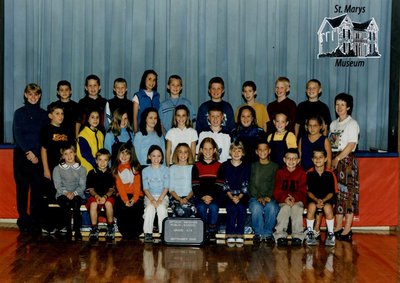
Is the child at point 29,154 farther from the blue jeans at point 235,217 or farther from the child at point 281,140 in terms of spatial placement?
the child at point 281,140

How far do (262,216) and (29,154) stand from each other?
8.13ft

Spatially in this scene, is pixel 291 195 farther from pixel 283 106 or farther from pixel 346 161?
pixel 283 106

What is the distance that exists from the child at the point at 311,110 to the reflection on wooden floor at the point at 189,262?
126 cm

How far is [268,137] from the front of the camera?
808cm

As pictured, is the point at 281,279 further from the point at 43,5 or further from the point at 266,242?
the point at 43,5

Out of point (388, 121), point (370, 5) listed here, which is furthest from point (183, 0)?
point (388, 121)

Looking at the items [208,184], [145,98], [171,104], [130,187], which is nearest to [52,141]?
[130,187]

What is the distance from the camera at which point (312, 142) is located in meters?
7.98

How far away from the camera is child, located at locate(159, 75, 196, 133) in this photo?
835 centimetres

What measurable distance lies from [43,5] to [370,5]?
3.79m

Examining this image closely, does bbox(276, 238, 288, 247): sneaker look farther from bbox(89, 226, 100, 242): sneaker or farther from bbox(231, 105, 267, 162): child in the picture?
bbox(89, 226, 100, 242): sneaker

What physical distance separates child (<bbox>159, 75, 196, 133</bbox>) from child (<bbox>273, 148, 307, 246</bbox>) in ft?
3.93

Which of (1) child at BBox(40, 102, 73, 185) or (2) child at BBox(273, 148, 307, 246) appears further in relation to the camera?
(1) child at BBox(40, 102, 73, 185)

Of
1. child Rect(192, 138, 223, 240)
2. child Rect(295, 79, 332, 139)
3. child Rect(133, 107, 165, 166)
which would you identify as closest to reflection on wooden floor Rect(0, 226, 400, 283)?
child Rect(192, 138, 223, 240)
